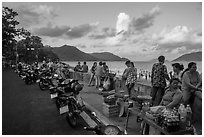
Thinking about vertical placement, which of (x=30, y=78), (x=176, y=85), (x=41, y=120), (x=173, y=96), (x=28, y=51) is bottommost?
(x=41, y=120)

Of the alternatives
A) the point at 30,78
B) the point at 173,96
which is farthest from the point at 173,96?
the point at 30,78

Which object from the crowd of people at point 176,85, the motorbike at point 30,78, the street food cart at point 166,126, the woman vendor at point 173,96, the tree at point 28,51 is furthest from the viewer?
the tree at point 28,51

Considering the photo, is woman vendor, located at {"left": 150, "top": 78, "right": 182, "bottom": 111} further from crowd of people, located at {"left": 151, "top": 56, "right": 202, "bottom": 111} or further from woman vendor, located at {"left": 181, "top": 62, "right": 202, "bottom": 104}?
woman vendor, located at {"left": 181, "top": 62, "right": 202, "bottom": 104}

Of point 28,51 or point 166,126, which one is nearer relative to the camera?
point 166,126

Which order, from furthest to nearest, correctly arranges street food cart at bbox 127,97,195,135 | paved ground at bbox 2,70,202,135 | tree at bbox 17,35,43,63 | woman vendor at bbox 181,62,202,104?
tree at bbox 17,35,43,63
paved ground at bbox 2,70,202,135
woman vendor at bbox 181,62,202,104
street food cart at bbox 127,97,195,135

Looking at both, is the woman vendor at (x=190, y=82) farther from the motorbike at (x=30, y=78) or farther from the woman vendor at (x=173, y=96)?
the motorbike at (x=30, y=78)

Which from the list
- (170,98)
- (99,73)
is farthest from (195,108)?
(99,73)

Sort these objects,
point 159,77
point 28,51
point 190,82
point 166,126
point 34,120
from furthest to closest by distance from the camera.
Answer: point 28,51, point 34,120, point 159,77, point 190,82, point 166,126

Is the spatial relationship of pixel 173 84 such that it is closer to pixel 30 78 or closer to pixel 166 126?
pixel 166 126

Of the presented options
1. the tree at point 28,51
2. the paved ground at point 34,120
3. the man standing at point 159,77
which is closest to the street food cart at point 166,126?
the paved ground at point 34,120

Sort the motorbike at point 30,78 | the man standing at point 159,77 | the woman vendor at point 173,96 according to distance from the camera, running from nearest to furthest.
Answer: the woman vendor at point 173,96, the man standing at point 159,77, the motorbike at point 30,78

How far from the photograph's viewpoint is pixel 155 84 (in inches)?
195

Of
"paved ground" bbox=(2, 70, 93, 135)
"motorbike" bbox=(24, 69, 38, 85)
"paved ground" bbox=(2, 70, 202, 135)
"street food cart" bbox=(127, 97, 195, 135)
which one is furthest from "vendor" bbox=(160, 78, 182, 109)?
"motorbike" bbox=(24, 69, 38, 85)

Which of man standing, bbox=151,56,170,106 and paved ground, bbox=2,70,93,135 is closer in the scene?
paved ground, bbox=2,70,93,135
